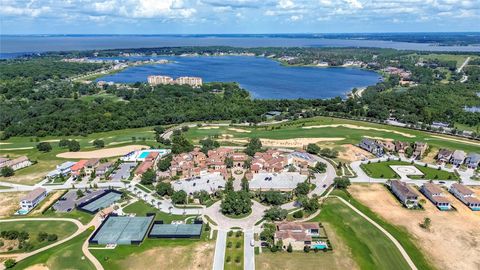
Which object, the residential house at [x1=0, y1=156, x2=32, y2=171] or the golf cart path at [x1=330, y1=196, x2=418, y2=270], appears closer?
the golf cart path at [x1=330, y1=196, x2=418, y2=270]

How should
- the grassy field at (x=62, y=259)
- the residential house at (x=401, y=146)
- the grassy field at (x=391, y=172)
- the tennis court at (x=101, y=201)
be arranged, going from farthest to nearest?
the residential house at (x=401, y=146)
the grassy field at (x=391, y=172)
the tennis court at (x=101, y=201)
the grassy field at (x=62, y=259)

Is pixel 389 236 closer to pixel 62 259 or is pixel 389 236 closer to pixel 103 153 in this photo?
pixel 62 259

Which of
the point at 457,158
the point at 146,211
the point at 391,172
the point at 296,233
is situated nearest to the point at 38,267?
the point at 146,211

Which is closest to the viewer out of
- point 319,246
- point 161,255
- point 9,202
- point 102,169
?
point 161,255

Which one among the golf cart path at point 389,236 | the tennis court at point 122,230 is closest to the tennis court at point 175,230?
the tennis court at point 122,230

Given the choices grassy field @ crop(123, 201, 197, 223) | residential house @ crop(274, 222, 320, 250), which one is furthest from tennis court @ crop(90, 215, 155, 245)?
residential house @ crop(274, 222, 320, 250)

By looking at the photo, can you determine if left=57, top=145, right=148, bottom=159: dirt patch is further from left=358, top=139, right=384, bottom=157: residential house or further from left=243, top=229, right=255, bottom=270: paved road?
left=358, top=139, right=384, bottom=157: residential house

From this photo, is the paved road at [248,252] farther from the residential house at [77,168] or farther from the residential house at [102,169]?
the residential house at [77,168]
